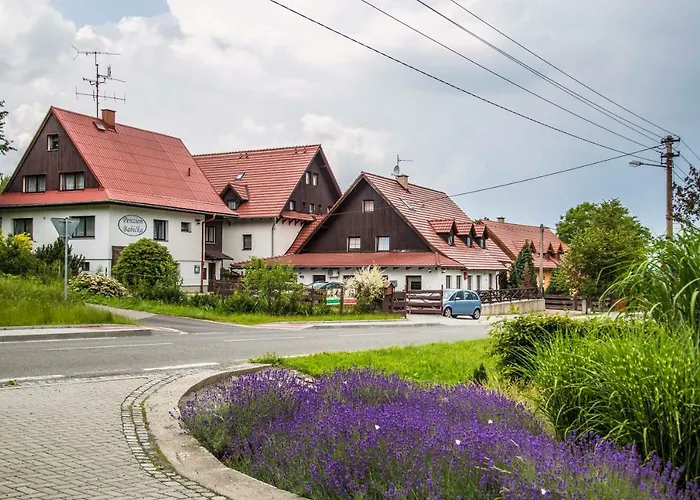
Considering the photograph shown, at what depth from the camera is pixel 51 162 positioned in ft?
150

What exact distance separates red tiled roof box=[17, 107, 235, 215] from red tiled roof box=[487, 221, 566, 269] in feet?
92.2

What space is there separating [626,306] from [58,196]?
41.6 meters

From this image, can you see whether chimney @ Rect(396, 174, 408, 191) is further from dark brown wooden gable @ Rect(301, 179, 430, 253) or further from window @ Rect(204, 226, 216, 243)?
window @ Rect(204, 226, 216, 243)

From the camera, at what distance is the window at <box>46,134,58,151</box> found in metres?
45.8

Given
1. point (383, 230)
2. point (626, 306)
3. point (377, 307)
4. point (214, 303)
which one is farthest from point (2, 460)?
point (383, 230)

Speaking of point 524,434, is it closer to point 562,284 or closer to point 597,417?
point 597,417

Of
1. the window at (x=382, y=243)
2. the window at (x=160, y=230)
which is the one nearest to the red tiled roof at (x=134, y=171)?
the window at (x=160, y=230)

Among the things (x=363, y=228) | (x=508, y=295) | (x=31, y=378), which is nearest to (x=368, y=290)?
(x=363, y=228)

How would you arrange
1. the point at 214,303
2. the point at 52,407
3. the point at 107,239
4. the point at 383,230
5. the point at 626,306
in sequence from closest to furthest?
the point at 626,306 → the point at 52,407 → the point at 214,303 → the point at 107,239 → the point at 383,230

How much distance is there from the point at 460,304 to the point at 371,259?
33.2 feet

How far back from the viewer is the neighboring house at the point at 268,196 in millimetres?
55688

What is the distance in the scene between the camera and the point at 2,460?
20.7 feet

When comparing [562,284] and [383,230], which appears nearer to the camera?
[383,230]

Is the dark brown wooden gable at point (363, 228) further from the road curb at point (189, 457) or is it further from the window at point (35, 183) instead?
the road curb at point (189, 457)
